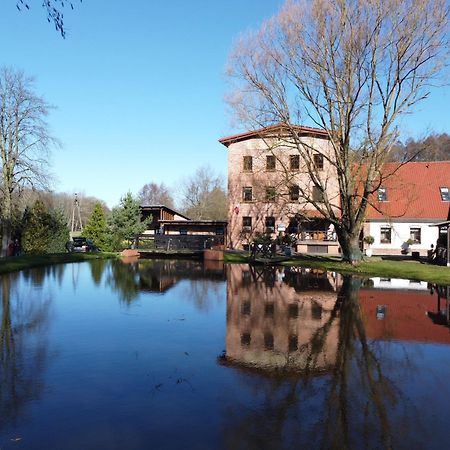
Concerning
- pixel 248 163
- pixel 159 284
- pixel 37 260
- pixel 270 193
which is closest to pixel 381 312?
pixel 159 284

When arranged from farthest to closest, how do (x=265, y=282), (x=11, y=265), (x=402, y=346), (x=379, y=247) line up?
(x=379, y=247) → (x=11, y=265) → (x=265, y=282) → (x=402, y=346)

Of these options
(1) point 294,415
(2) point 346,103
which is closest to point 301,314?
(1) point 294,415

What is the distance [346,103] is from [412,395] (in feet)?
64.0

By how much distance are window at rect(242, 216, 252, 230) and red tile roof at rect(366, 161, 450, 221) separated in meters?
10.4

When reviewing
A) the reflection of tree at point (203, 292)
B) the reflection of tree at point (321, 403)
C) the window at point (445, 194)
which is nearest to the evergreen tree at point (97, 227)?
the reflection of tree at point (203, 292)

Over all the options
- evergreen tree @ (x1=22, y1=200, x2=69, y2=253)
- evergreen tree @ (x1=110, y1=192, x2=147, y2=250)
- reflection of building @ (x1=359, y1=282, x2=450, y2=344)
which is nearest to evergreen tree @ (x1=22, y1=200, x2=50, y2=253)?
evergreen tree @ (x1=22, y1=200, x2=69, y2=253)

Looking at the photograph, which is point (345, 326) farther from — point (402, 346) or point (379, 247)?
point (379, 247)

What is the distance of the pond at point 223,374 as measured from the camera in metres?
4.20

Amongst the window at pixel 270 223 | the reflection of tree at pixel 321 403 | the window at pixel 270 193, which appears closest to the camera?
the reflection of tree at pixel 321 403

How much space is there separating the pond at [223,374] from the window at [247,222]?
29.5 meters

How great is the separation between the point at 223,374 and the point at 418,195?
124ft

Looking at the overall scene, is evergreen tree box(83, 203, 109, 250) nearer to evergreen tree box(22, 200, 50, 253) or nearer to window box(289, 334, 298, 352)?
evergreen tree box(22, 200, 50, 253)

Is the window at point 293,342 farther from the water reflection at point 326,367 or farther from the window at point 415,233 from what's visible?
the window at point 415,233

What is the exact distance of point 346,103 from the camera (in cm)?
2264
